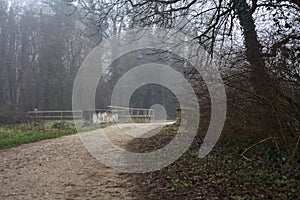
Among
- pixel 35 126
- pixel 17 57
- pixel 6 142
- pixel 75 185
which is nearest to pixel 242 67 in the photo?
pixel 75 185

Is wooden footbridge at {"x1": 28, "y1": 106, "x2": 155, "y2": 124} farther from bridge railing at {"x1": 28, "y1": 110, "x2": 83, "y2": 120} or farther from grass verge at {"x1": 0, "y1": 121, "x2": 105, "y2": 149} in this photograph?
grass verge at {"x1": 0, "y1": 121, "x2": 105, "y2": 149}

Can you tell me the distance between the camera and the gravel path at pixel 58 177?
596 centimetres

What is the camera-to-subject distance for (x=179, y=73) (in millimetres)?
10680

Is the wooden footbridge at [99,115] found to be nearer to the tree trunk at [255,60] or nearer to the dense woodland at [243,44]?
the dense woodland at [243,44]

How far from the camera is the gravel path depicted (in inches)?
235

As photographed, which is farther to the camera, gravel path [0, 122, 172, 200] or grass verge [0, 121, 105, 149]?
grass verge [0, 121, 105, 149]

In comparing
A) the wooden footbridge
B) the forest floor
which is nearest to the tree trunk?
the forest floor

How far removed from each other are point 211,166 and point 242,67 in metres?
1.91

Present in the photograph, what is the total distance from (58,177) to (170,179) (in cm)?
227

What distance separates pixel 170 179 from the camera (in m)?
6.50

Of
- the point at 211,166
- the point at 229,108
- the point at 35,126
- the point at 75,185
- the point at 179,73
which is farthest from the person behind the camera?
the point at 35,126

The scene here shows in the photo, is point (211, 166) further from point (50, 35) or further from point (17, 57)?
point (17, 57)

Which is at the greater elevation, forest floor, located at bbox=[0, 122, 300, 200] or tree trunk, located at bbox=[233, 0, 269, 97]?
tree trunk, located at bbox=[233, 0, 269, 97]

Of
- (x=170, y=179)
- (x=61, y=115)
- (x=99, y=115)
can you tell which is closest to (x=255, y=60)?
(x=170, y=179)
